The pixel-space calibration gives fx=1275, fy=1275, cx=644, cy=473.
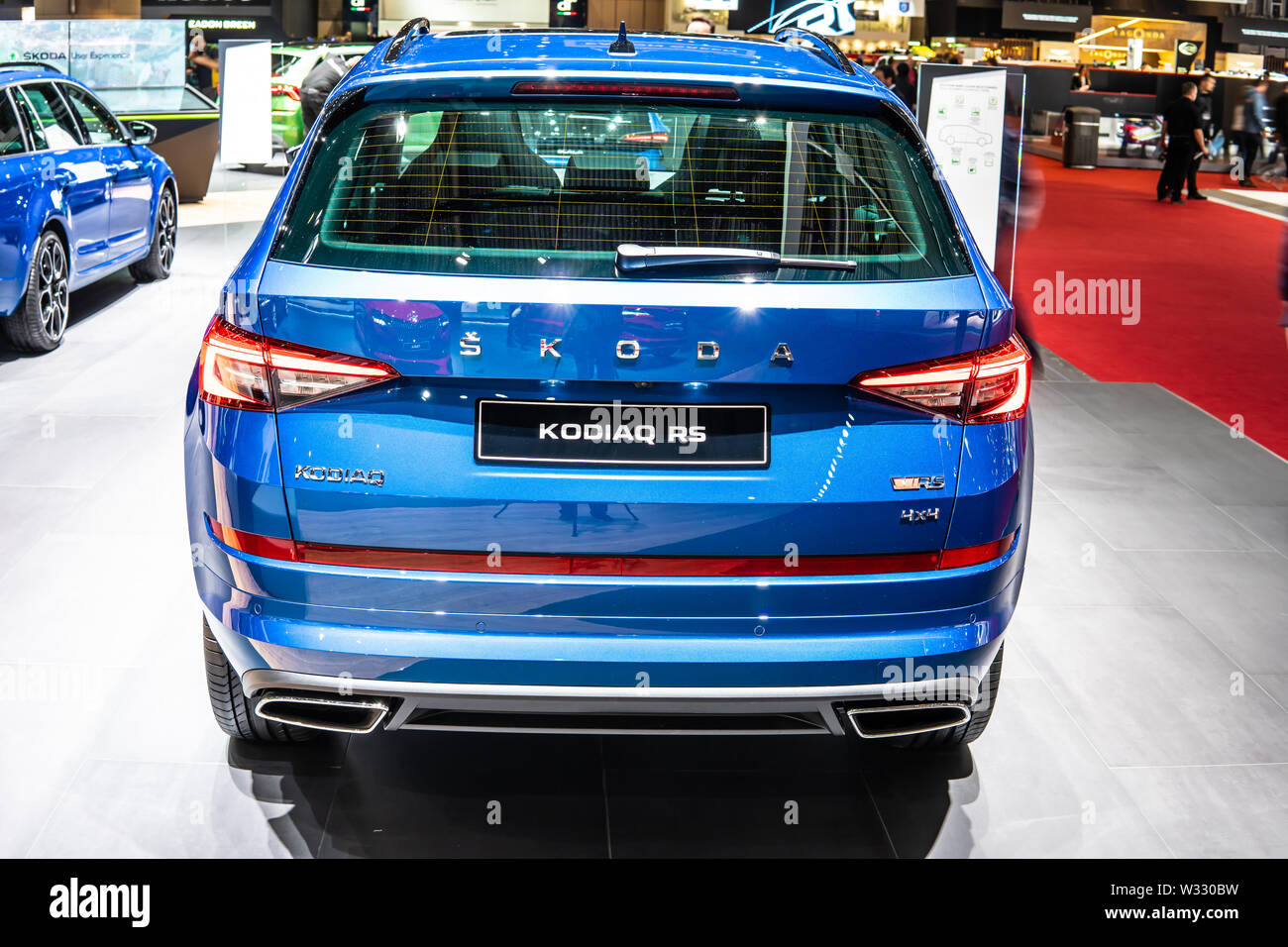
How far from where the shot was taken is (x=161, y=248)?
9.66m

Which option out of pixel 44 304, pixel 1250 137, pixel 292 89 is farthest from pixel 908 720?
pixel 1250 137

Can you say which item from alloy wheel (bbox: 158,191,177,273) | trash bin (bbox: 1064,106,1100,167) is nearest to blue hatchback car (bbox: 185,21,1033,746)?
alloy wheel (bbox: 158,191,177,273)

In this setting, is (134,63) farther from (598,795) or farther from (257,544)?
(257,544)

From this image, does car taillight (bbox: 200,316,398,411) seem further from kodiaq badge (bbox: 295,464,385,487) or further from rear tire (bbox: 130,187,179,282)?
rear tire (bbox: 130,187,179,282)

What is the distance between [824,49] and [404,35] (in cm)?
107

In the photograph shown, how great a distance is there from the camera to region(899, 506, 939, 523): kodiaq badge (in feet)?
7.44

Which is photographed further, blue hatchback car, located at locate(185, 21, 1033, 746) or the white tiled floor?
the white tiled floor

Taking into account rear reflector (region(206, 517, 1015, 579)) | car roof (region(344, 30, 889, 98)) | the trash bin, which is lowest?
rear reflector (region(206, 517, 1015, 579))

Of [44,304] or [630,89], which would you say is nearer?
[630,89]

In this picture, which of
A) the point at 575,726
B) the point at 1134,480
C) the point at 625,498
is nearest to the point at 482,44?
the point at 625,498

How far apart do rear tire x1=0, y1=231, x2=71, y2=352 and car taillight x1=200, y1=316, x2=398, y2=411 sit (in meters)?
5.43
